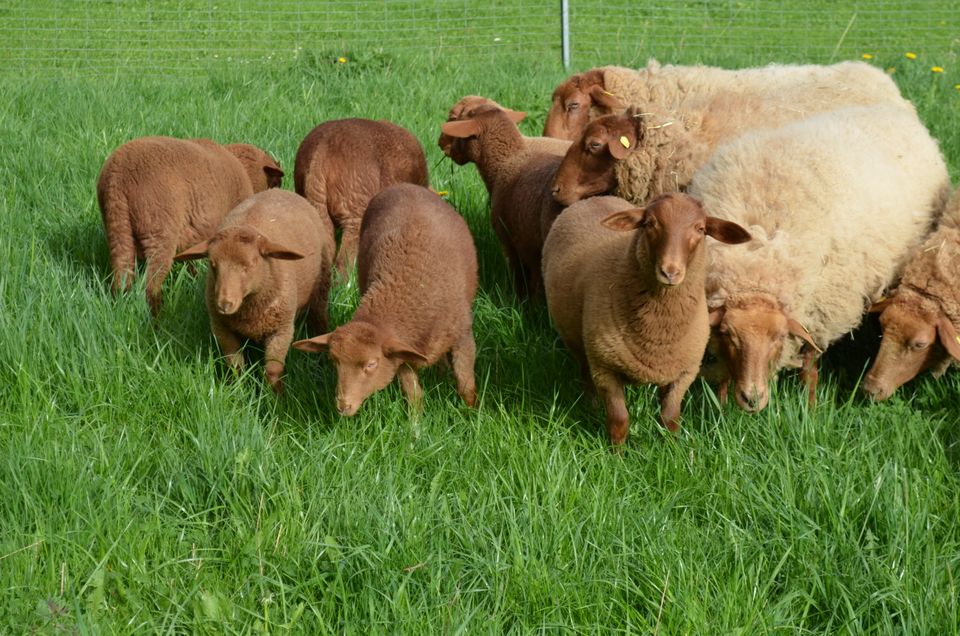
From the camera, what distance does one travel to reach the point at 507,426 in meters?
3.86

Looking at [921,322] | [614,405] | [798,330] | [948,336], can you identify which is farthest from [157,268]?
[948,336]

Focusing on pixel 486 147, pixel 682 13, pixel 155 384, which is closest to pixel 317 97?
pixel 486 147

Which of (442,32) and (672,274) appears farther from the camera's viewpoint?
(442,32)

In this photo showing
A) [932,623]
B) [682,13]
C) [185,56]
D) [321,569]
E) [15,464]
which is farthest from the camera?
[682,13]

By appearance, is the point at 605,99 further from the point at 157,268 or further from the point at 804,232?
the point at 157,268

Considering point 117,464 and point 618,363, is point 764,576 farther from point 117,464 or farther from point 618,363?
point 117,464

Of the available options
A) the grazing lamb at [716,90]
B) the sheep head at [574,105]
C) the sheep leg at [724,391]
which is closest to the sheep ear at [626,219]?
the sheep leg at [724,391]

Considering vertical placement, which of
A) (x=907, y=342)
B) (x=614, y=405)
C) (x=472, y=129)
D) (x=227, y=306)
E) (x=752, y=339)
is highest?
(x=472, y=129)

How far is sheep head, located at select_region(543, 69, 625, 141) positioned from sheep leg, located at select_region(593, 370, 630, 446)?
2.98 metres

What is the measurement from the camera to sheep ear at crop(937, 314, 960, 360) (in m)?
4.02

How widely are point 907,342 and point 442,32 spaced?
9574 millimetres

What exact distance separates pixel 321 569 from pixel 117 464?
34.7 inches

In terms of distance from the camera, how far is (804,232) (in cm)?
420

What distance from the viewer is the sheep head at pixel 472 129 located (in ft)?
19.0
